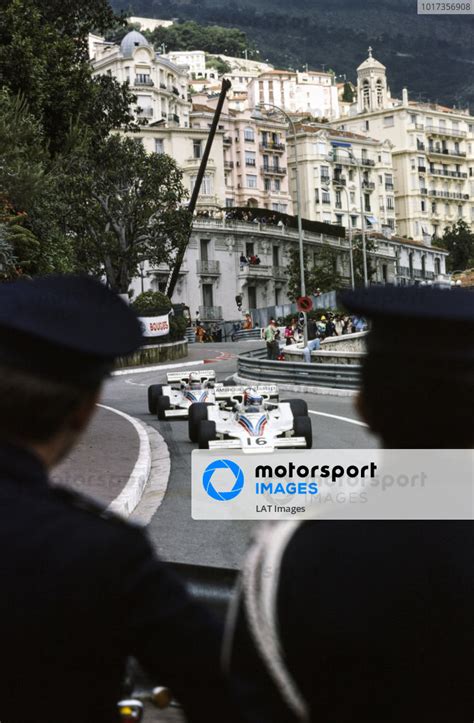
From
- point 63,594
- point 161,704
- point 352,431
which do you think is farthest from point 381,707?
point 352,431

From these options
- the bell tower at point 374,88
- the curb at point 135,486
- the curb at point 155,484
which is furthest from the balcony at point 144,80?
the curb at point 135,486

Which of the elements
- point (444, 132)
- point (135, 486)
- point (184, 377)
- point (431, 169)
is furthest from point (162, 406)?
point (431, 169)

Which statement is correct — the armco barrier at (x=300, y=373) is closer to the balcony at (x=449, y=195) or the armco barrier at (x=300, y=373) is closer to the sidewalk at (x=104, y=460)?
the sidewalk at (x=104, y=460)

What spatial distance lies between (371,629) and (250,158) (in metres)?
105

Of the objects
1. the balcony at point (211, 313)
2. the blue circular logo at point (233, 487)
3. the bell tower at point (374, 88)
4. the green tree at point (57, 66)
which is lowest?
the balcony at point (211, 313)

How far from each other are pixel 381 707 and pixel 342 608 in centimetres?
16

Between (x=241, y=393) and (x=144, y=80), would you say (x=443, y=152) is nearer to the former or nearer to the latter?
(x=144, y=80)

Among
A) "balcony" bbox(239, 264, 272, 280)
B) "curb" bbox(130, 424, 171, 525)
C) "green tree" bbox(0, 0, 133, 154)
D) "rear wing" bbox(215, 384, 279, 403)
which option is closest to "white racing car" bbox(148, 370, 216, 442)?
"rear wing" bbox(215, 384, 279, 403)

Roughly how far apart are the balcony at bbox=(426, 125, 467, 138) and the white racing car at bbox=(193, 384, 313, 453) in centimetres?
→ 10189

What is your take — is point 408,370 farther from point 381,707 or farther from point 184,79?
point 184,79

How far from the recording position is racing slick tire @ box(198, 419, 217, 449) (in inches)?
520

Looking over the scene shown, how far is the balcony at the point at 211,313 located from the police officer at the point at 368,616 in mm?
77129

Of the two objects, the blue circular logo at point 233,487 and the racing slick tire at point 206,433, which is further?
the racing slick tire at point 206,433

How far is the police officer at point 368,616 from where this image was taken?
1526mm
